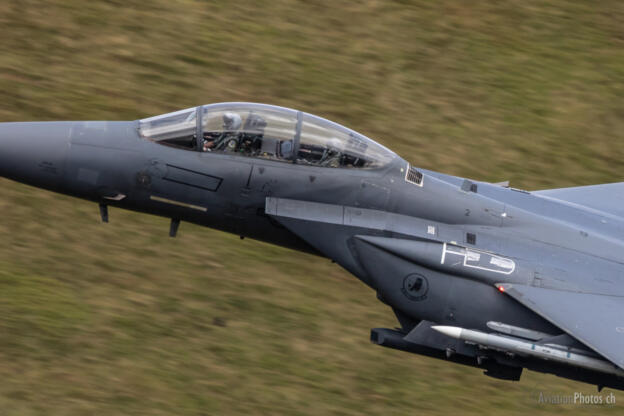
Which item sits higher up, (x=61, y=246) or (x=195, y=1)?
(x=195, y=1)

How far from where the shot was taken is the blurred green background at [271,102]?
14.5 metres

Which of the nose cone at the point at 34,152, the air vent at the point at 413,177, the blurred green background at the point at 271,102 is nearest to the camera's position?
the nose cone at the point at 34,152

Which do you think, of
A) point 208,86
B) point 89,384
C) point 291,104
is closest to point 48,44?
point 208,86

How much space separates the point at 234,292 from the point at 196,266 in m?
0.95

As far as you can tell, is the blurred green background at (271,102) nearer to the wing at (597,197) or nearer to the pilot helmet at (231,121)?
the wing at (597,197)

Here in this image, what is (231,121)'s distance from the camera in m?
11.7

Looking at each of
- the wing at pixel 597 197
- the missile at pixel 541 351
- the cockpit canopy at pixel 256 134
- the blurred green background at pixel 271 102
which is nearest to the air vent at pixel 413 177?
the cockpit canopy at pixel 256 134

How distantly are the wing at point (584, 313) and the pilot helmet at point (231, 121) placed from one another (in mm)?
4188

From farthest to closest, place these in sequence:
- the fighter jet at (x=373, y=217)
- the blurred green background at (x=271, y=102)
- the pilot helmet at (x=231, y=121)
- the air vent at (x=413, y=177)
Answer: the blurred green background at (x=271, y=102) < the air vent at (x=413, y=177) < the pilot helmet at (x=231, y=121) < the fighter jet at (x=373, y=217)

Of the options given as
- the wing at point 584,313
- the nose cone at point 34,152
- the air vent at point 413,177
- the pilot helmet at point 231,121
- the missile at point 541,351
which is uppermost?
the pilot helmet at point 231,121

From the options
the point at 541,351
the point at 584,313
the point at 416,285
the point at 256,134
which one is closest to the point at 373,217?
the point at 416,285

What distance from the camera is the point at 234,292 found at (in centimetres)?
1628

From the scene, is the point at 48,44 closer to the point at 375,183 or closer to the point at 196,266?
the point at 196,266

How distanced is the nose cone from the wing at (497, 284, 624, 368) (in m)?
6.12
